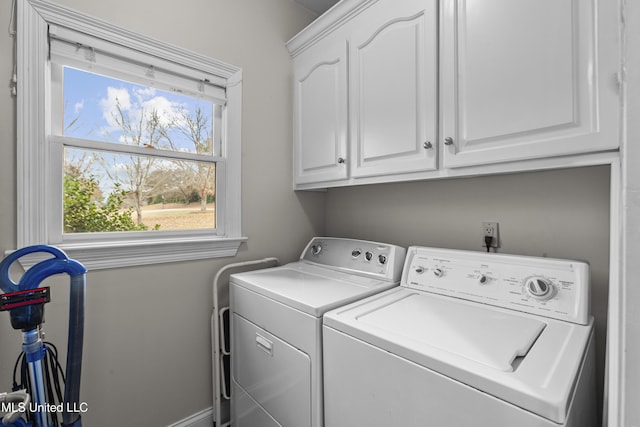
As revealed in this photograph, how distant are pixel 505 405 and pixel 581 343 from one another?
38cm

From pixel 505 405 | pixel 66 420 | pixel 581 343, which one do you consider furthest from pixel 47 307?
pixel 581 343

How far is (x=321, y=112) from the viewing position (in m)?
1.83

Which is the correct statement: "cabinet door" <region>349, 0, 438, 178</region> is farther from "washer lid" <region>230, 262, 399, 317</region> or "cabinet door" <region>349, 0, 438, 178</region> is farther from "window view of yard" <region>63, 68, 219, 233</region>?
"window view of yard" <region>63, 68, 219, 233</region>

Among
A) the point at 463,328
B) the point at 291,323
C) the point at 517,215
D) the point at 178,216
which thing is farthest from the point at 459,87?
the point at 178,216

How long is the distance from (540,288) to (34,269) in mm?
1755

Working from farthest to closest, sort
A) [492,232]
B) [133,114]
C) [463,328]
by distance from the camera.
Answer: [133,114] → [492,232] → [463,328]

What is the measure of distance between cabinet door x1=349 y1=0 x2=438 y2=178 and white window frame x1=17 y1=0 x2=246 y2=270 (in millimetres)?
759

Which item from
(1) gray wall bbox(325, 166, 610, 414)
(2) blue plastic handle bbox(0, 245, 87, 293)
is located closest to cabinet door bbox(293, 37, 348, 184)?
(1) gray wall bbox(325, 166, 610, 414)

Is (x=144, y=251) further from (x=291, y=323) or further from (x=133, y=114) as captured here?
(x=291, y=323)

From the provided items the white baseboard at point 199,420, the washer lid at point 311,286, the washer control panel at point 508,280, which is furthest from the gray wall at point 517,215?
the white baseboard at point 199,420

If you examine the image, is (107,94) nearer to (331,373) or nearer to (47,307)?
(47,307)

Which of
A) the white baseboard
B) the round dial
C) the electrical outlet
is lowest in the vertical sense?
the white baseboard

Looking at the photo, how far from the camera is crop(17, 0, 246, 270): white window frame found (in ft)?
4.03

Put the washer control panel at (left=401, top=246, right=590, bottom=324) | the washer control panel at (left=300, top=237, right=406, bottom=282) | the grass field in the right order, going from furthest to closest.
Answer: the grass field < the washer control panel at (left=300, top=237, right=406, bottom=282) < the washer control panel at (left=401, top=246, right=590, bottom=324)
